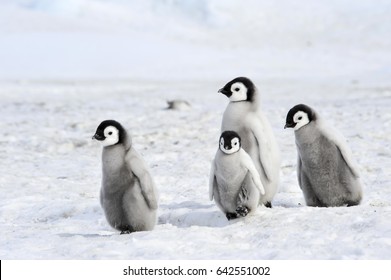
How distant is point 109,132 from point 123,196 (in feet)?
1.23

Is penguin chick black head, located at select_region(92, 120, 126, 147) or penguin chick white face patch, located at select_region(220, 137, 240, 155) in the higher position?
penguin chick black head, located at select_region(92, 120, 126, 147)

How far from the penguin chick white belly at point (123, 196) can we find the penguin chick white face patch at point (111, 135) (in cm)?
4

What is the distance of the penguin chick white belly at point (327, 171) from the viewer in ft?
15.2

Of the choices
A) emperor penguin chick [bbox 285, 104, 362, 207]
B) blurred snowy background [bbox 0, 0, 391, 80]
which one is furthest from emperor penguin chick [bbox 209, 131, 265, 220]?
blurred snowy background [bbox 0, 0, 391, 80]

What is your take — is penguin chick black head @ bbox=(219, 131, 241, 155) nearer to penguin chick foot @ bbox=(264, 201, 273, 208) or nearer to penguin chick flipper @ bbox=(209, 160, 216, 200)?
penguin chick flipper @ bbox=(209, 160, 216, 200)

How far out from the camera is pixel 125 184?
4141 millimetres

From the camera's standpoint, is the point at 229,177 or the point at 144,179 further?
the point at 229,177

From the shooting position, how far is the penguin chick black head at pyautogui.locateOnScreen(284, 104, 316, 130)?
460 centimetres

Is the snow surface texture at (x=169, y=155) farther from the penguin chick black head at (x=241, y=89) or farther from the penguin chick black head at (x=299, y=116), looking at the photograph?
the penguin chick black head at (x=241, y=89)

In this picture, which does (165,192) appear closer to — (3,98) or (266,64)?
(3,98)

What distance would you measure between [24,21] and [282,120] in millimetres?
29514

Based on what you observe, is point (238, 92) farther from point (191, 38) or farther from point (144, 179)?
point (191, 38)

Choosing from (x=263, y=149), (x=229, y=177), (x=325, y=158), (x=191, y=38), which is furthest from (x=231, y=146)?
(x=191, y=38)
